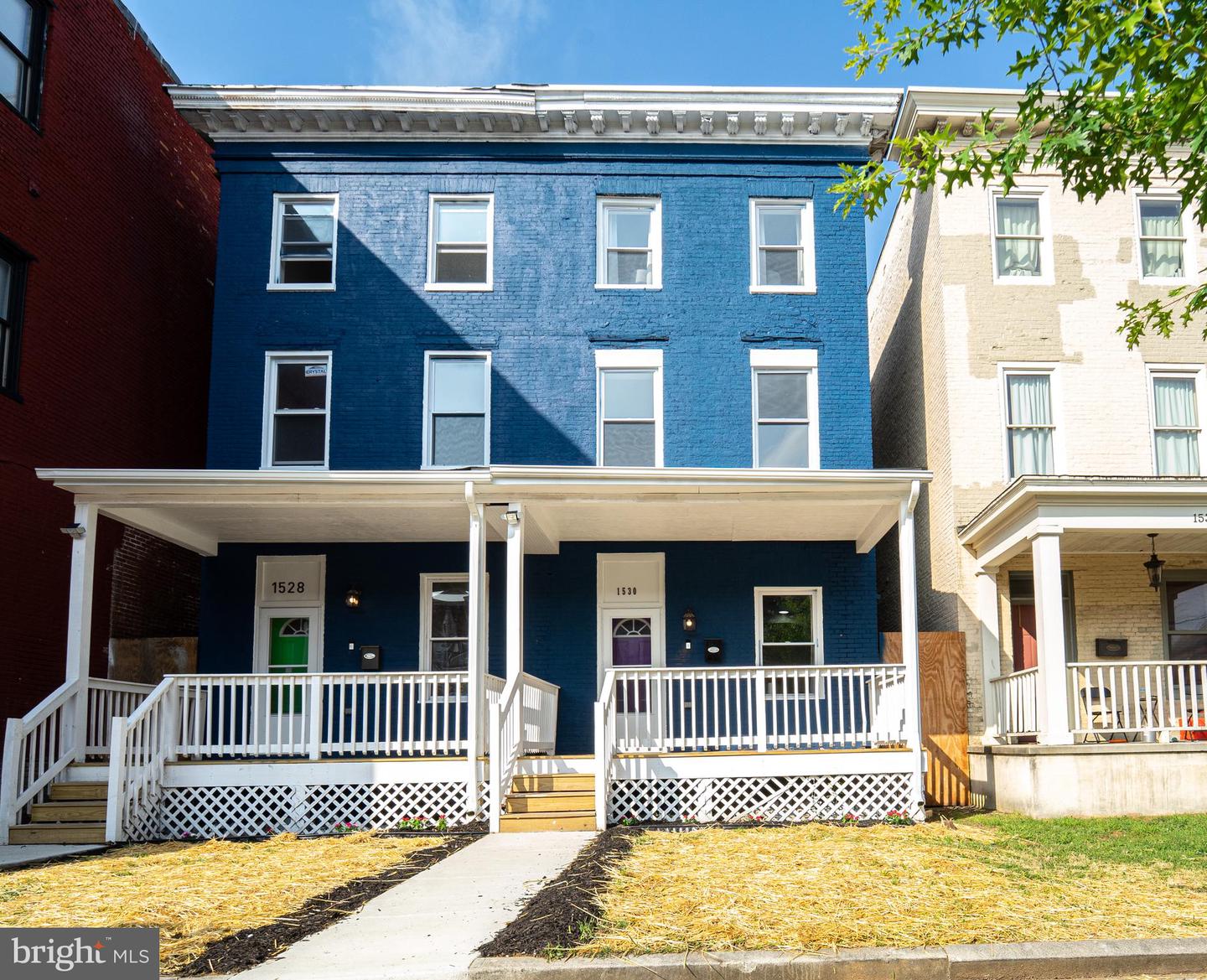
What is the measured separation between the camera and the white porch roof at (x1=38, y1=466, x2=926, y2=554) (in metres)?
13.2

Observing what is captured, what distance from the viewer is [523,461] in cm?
1644

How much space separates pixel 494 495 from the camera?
1344 cm

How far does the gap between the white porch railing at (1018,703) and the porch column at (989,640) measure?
0.12 metres

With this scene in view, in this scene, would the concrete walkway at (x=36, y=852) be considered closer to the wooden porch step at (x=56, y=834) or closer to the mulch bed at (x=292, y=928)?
the wooden porch step at (x=56, y=834)

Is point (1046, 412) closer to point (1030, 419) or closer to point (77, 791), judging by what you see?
point (1030, 419)

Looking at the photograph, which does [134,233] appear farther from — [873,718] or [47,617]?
[873,718]

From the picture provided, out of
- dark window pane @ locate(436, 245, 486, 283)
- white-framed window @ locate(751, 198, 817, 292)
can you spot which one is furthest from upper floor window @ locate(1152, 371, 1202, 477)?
dark window pane @ locate(436, 245, 486, 283)

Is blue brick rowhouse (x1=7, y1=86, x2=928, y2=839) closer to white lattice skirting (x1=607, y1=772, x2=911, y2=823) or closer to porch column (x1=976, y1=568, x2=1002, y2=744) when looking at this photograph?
porch column (x1=976, y1=568, x2=1002, y2=744)

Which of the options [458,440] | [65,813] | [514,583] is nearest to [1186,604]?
[514,583]

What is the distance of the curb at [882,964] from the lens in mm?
5730

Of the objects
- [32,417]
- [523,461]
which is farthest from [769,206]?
[32,417]

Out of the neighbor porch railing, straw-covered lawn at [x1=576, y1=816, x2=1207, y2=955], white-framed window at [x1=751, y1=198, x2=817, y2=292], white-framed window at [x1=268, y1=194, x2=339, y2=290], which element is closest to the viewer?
straw-covered lawn at [x1=576, y1=816, x2=1207, y2=955]

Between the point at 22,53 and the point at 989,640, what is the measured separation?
1405 cm

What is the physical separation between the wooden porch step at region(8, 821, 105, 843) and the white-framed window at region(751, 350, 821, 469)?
912cm
